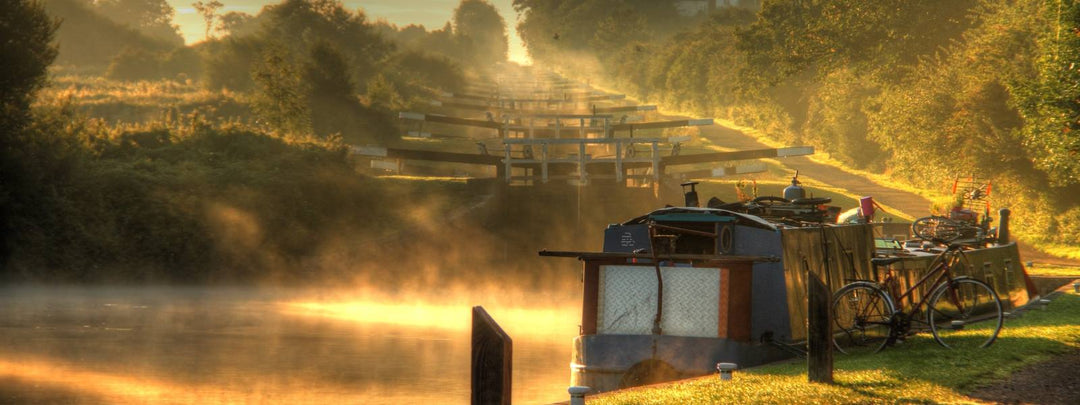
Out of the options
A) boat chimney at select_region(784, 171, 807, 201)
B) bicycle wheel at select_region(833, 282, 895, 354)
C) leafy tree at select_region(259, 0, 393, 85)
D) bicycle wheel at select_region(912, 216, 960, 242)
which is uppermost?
leafy tree at select_region(259, 0, 393, 85)

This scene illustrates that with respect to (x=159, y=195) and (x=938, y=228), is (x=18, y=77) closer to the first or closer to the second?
(x=159, y=195)

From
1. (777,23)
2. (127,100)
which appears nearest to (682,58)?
(777,23)

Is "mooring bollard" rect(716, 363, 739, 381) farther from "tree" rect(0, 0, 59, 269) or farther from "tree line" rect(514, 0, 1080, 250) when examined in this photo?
"tree" rect(0, 0, 59, 269)

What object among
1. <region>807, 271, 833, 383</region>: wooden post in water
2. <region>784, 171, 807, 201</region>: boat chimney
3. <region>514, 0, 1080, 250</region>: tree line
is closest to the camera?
<region>807, 271, 833, 383</region>: wooden post in water

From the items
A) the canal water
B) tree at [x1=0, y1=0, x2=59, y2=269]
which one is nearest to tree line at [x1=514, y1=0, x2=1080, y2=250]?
the canal water

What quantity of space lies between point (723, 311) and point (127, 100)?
58.5 meters

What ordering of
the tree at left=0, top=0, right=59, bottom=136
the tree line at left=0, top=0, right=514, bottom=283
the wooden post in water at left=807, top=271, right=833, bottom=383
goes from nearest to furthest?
the wooden post in water at left=807, top=271, right=833, bottom=383 → the tree line at left=0, top=0, right=514, bottom=283 → the tree at left=0, top=0, right=59, bottom=136

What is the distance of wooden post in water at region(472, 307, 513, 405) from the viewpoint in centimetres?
903

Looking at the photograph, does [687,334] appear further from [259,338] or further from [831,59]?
[831,59]

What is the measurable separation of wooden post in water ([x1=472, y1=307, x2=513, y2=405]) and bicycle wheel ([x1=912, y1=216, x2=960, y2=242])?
809 inches

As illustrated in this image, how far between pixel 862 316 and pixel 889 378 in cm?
370

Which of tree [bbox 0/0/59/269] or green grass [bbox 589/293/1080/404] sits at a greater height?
tree [bbox 0/0/59/269]

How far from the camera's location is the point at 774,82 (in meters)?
73.8

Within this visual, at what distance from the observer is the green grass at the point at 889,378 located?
13719 mm
